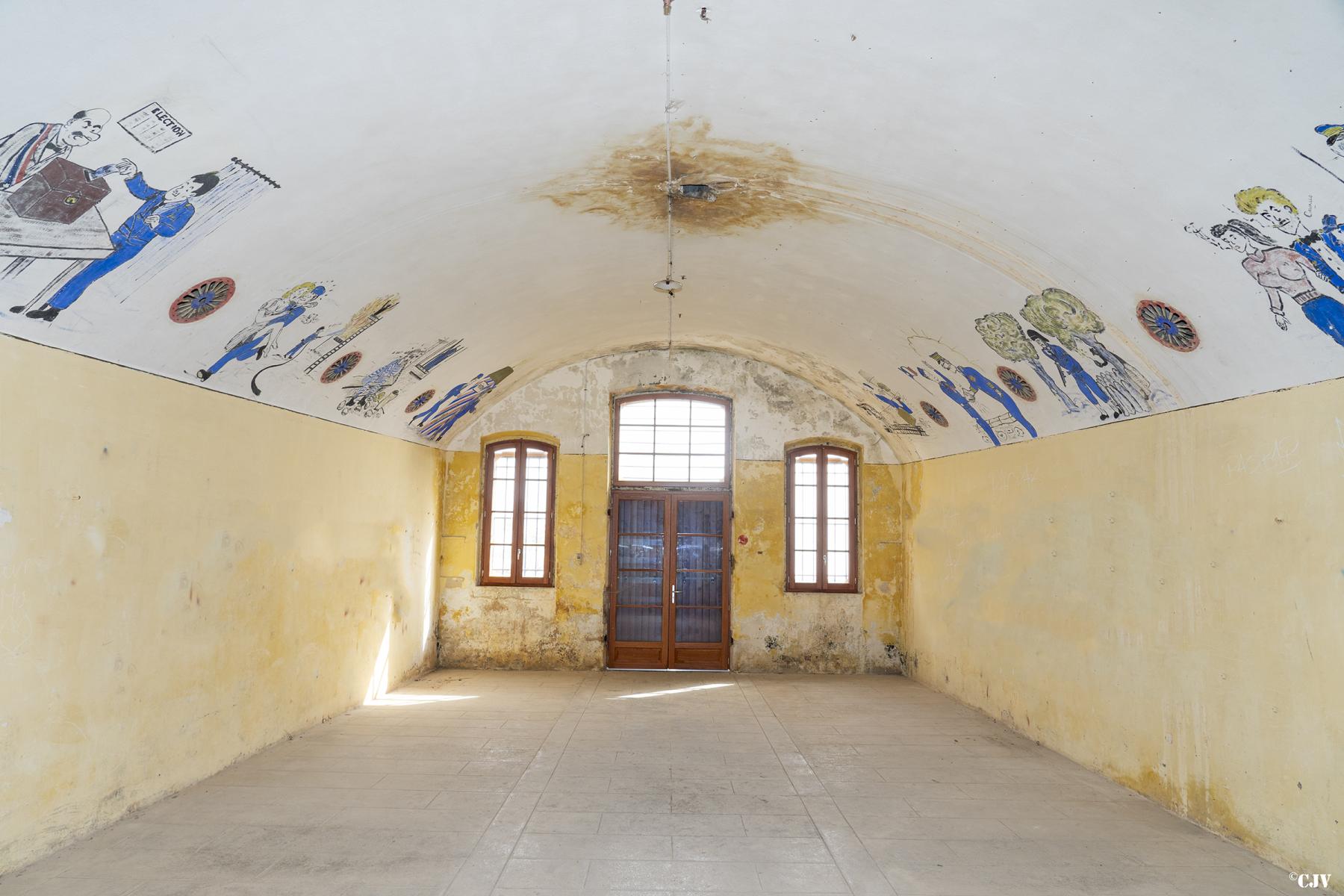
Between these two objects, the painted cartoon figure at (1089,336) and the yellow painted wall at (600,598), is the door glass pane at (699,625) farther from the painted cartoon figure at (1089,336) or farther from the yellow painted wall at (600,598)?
the painted cartoon figure at (1089,336)

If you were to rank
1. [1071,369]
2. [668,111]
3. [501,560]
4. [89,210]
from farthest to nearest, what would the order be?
[501,560]
[1071,369]
[668,111]
[89,210]

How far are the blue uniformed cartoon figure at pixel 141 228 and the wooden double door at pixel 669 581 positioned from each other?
7330 millimetres

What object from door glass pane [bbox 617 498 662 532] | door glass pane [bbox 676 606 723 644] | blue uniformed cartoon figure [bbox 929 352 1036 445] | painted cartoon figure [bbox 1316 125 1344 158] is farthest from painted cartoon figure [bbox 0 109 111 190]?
door glass pane [bbox 676 606 723 644]

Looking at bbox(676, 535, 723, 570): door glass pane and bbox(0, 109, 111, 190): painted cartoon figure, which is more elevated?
bbox(0, 109, 111, 190): painted cartoon figure

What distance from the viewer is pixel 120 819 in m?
4.88

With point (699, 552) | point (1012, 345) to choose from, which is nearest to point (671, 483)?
point (699, 552)

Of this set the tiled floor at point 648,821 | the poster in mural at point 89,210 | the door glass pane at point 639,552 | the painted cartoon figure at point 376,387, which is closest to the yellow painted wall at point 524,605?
the door glass pane at point 639,552

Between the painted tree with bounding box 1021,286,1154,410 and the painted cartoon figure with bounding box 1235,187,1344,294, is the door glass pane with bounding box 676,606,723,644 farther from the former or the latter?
the painted cartoon figure with bounding box 1235,187,1344,294

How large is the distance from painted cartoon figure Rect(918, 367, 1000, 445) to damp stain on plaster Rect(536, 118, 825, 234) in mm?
2759

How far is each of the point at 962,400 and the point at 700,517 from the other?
13.3 feet

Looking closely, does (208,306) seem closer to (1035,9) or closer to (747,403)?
(1035,9)

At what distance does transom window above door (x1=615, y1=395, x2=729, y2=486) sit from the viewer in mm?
11242

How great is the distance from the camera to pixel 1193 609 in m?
5.27

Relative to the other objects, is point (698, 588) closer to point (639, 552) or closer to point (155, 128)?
point (639, 552)
